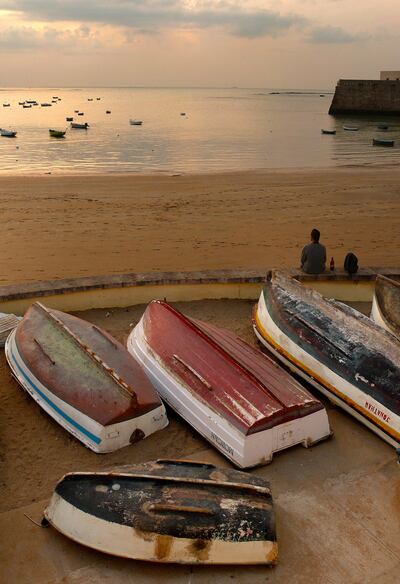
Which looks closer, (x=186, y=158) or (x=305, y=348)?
(x=305, y=348)

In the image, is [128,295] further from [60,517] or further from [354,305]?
[60,517]

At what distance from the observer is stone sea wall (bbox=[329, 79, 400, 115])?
77.9 m

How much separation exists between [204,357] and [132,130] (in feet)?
223

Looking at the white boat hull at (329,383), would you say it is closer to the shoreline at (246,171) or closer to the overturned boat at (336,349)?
the overturned boat at (336,349)

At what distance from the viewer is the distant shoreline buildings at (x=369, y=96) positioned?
255ft

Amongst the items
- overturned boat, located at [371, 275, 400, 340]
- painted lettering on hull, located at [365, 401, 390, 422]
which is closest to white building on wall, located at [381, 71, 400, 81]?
overturned boat, located at [371, 275, 400, 340]

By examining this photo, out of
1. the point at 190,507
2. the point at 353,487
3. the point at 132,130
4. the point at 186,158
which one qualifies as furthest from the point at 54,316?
the point at 132,130

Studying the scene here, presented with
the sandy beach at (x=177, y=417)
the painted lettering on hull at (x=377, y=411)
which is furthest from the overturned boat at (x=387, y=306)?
the sandy beach at (x=177, y=417)

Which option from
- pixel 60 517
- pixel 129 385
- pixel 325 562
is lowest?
pixel 325 562

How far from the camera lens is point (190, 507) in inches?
175

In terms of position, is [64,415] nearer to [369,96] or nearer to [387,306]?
[387,306]

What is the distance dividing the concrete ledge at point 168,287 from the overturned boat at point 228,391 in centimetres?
202

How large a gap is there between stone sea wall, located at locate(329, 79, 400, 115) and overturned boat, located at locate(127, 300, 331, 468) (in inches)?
3171

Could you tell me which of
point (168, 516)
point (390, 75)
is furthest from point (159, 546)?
point (390, 75)
